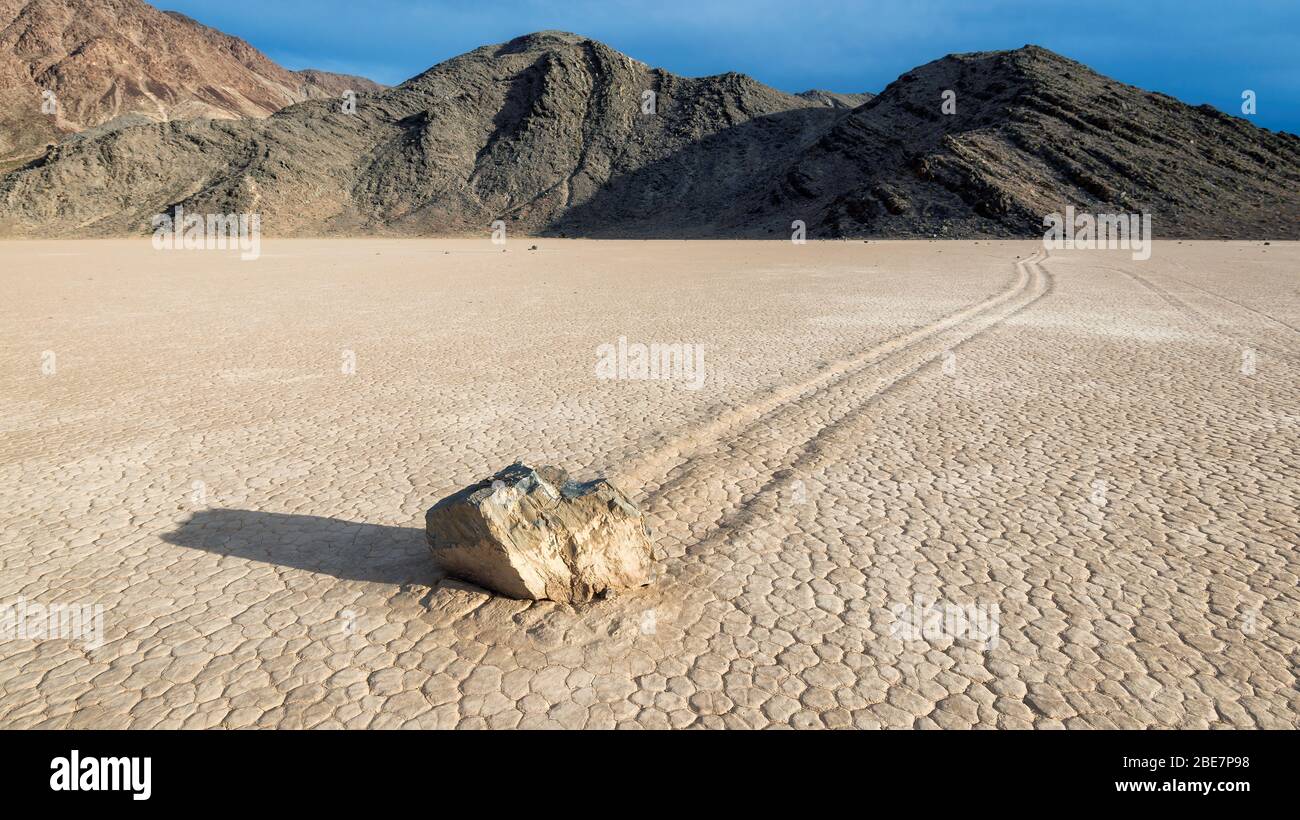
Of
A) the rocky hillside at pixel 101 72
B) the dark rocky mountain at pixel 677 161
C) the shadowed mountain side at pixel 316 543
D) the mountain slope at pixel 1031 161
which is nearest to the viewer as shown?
the shadowed mountain side at pixel 316 543

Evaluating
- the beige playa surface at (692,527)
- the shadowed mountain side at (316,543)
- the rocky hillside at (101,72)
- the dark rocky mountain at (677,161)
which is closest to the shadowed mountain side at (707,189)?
the dark rocky mountain at (677,161)

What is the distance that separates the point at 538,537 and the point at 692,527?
4.30ft

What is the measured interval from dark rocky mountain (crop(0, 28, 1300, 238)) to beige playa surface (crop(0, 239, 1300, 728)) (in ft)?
146

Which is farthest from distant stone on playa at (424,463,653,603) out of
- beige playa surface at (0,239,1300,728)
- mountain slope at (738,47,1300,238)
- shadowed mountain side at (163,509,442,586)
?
mountain slope at (738,47,1300,238)

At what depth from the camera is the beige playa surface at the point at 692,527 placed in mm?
3133

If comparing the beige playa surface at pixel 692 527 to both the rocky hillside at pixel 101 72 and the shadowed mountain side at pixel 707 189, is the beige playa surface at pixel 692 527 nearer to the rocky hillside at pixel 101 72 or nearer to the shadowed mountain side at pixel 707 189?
the shadowed mountain side at pixel 707 189

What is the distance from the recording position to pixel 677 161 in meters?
72.9

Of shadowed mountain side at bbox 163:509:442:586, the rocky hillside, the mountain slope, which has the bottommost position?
shadowed mountain side at bbox 163:509:442:586

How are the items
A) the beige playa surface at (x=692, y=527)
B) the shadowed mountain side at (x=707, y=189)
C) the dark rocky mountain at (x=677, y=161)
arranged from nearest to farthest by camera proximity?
the beige playa surface at (x=692, y=527) < the dark rocky mountain at (x=677, y=161) < the shadowed mountain side at (x=707, y=189)

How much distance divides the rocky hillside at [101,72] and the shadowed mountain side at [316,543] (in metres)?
124

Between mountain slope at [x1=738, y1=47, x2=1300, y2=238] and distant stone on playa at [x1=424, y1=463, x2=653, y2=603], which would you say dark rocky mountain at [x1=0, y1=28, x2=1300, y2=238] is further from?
distant stone on playa at [x1=424, y1=463, x2=653, y2=603]

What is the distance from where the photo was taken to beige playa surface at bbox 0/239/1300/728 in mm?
3133

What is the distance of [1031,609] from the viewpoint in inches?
149
